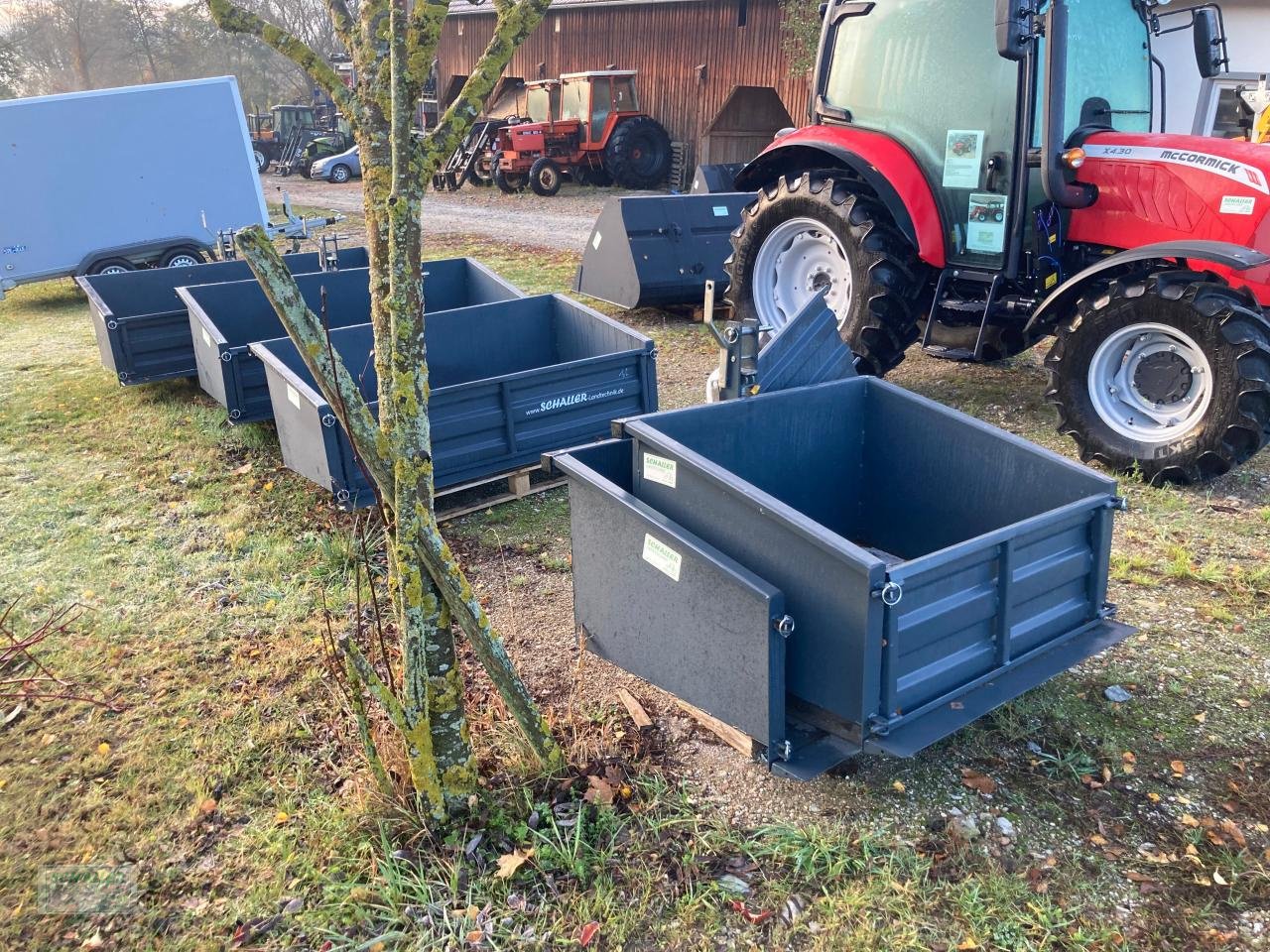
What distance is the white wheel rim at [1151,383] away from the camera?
4.61 meters

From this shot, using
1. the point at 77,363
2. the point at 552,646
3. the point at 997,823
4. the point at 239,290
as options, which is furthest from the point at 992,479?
the point at 77,363

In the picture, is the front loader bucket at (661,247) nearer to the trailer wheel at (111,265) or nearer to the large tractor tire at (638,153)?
the trailer wheel at (111,265)

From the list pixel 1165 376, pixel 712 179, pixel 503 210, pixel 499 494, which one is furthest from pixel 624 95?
pixel 1165 376

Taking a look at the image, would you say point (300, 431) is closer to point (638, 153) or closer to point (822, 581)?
point (822, 581)

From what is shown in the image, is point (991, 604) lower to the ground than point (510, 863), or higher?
higher

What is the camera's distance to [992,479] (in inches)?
134

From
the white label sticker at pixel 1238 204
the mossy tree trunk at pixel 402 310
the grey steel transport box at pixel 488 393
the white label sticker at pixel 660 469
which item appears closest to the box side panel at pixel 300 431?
the grey steel transport box at pixel 488 393

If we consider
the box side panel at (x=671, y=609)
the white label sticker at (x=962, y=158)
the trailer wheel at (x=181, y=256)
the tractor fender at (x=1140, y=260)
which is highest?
the white label sticker at (x=962, y=158)

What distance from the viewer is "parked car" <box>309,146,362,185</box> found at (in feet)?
77.8

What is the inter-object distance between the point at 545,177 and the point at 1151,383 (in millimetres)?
16277

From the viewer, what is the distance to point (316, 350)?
8.09ft

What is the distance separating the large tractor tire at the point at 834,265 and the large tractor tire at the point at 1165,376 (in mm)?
1178

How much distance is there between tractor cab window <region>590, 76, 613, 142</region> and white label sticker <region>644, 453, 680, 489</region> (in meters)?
18.1

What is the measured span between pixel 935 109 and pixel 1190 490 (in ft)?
8.18
